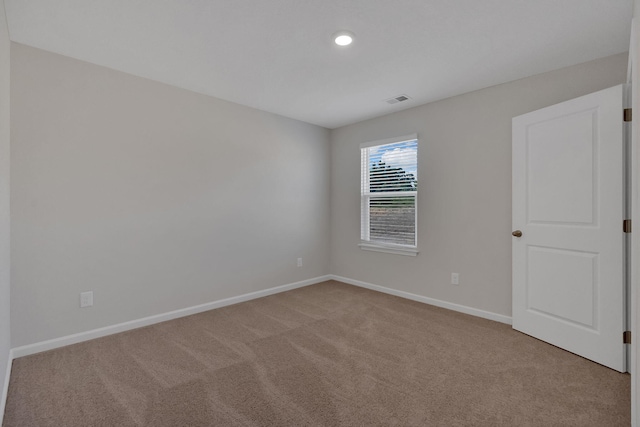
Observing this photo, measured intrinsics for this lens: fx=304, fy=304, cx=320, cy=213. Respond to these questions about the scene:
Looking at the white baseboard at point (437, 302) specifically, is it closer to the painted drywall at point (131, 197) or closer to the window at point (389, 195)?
the window at point (389, 195)

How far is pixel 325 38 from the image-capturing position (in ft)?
7.61

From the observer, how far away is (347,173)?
4758mm

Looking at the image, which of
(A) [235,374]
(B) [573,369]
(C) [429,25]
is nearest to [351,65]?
(C) [429,25]

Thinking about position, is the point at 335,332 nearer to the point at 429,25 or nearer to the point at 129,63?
the point at 429,25

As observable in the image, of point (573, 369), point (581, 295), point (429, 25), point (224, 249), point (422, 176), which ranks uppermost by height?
point (429, 25)

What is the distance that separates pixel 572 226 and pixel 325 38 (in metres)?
2.51

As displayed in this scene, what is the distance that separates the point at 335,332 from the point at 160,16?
2.89 m

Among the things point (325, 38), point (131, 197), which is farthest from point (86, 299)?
point (325, 38)

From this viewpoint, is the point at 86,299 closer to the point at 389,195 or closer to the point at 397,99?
the point at 389,195

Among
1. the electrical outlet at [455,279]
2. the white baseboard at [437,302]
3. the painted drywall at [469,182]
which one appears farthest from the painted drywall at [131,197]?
the electrical outlet at [455,279]

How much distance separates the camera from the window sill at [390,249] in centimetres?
393

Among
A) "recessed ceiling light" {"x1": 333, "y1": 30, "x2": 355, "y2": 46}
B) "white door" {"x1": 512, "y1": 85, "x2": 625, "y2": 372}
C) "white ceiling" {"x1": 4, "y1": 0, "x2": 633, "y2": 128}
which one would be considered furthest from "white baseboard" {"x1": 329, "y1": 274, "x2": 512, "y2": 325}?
"recessed ceiling light" {"x1": 333, "y1": 30, "x2": 355, "y2": 46}

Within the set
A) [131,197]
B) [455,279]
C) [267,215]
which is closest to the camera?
[131,197]

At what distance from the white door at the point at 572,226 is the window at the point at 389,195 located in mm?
1248
